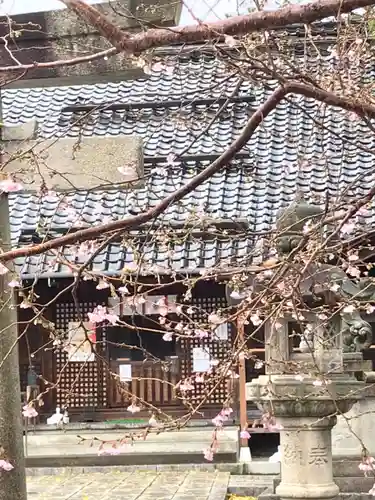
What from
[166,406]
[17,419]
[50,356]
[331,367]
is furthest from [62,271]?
[17,419]

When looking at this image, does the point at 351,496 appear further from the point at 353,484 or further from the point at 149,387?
the point at 149,387

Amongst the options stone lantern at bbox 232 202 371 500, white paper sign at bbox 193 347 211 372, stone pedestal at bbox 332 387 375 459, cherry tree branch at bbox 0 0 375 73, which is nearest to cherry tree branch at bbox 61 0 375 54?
cherry tree branch at bbox 0 0 375 73

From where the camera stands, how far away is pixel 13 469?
4.40 meters

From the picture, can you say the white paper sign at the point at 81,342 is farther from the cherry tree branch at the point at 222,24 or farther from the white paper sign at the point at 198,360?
the white paper sign at the point at 198,360

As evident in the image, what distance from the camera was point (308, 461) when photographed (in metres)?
5.52

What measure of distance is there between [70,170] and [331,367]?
2425 millimetres

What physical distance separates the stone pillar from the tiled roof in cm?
555

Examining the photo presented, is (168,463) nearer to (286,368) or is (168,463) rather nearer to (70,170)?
(286,368)

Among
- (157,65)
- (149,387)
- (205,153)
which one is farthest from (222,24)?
(205,153)

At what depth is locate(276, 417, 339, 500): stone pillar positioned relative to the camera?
548 centimetres

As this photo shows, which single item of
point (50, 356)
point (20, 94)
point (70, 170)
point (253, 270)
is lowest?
point (50, 356)

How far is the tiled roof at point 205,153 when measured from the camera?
11.9 m

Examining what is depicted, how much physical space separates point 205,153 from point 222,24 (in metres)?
10.3

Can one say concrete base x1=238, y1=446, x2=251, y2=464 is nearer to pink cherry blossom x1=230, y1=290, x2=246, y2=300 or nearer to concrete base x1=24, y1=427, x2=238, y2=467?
concrete base x1=24, y1=427, x2=238, y2=467
